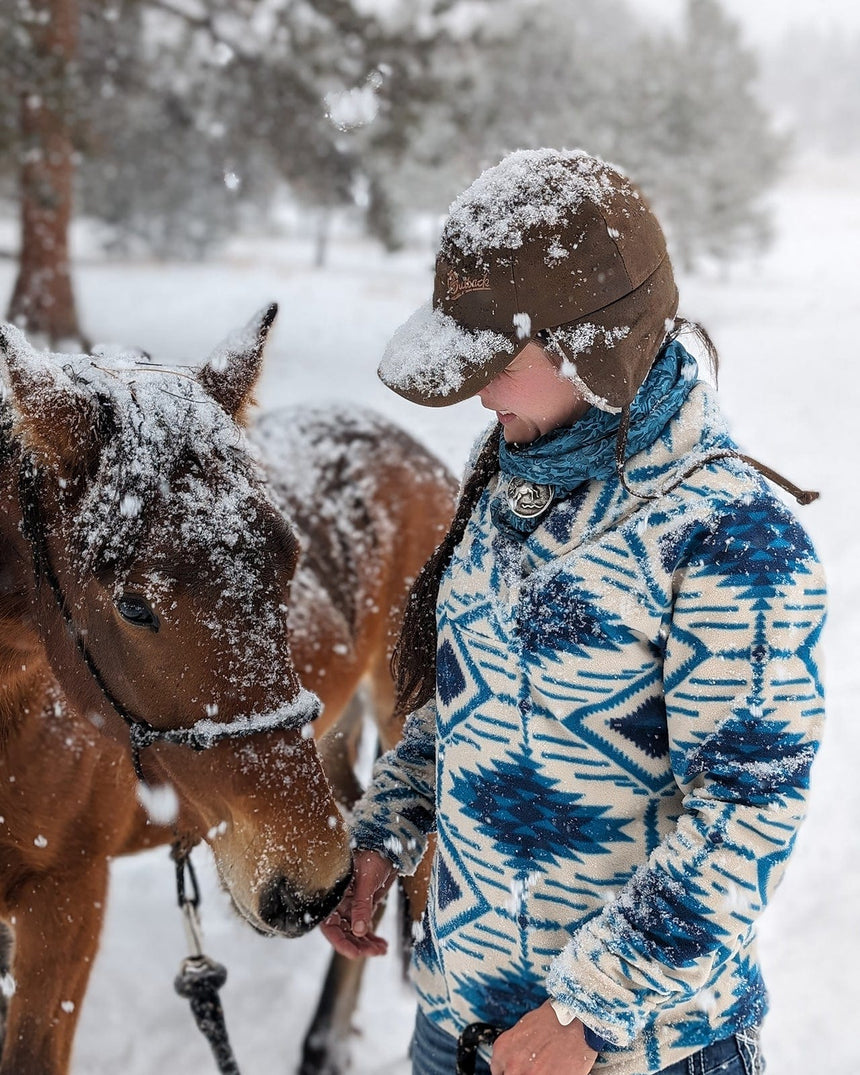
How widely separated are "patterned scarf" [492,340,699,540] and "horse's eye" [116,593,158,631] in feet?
2.25

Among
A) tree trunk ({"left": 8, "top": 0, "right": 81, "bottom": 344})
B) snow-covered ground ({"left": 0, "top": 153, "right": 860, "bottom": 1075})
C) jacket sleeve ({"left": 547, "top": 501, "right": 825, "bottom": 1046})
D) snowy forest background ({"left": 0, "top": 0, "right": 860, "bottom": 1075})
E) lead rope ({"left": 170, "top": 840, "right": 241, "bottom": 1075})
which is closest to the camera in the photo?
jacket sleeve ({"left": 547, "top": 501, "right": 825, "bottom": 1046})

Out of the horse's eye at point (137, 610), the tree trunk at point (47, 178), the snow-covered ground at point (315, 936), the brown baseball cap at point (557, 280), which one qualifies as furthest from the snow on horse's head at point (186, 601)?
the tree trunk at point (47, 178)

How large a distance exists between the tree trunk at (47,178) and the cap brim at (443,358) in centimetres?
997

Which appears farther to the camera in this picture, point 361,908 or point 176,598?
point 361,908

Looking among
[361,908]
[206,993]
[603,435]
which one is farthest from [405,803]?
[206,993]

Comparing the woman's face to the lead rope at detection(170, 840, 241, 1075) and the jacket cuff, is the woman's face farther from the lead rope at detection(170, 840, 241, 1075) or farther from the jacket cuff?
the lead rope at detection(170, 840, 241, 1075)

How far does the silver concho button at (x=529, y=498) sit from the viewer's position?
1438 millimetres

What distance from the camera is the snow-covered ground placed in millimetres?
3148

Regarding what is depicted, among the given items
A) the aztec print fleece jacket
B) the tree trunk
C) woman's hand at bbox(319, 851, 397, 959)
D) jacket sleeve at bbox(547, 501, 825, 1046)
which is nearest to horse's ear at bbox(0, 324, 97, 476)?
the aztec print fleece jacket

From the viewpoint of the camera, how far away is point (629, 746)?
53.9 inches

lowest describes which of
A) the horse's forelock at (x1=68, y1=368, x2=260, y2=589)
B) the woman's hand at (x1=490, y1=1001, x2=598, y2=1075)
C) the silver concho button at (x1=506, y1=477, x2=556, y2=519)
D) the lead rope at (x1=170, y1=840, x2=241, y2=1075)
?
the lead rope at (x1=170, y1=840, x2=241, y2=1075)

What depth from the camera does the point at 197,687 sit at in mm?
1552

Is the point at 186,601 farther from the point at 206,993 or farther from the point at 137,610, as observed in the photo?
the point at 206,993

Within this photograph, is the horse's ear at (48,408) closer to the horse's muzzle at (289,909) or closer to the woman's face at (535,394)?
the woman's face at (535,394)
